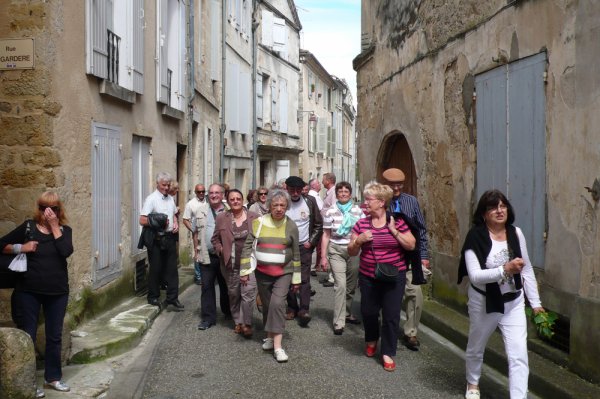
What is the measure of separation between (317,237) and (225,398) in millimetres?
3344

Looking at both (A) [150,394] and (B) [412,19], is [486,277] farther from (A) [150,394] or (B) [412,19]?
(B) [412,19]

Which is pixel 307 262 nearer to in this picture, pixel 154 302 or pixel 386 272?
pixel 154 302

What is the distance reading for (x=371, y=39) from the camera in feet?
42.2

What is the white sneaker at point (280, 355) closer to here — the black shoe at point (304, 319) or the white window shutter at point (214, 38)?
the black shoe at point (304, 319)

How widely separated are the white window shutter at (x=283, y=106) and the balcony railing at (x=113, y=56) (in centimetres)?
1772

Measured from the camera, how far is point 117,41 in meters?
8.55

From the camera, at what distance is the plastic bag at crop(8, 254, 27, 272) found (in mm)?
4965

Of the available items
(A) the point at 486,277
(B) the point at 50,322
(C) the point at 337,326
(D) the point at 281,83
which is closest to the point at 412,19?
(C) the point at 337,326

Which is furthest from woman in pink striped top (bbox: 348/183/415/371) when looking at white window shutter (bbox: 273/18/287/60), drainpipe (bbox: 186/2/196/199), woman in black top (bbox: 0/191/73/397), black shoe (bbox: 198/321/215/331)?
white window shutter (bbox: 273/18/287/60)

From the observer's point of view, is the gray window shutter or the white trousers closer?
→ the white trousers

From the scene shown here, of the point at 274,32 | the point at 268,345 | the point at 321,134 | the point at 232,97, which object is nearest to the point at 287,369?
the point at 268,345

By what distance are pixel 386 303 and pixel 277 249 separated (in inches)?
46.5

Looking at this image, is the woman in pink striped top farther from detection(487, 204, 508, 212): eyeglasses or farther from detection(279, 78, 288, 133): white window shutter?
detection(279, 78, 288, 133): white window shutter

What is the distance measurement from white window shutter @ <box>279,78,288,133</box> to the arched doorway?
14.0m
